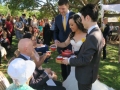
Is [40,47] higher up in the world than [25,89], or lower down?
lower down

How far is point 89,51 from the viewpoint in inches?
101

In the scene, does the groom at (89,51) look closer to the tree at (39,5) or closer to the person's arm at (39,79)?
the person's arm at (39,79)

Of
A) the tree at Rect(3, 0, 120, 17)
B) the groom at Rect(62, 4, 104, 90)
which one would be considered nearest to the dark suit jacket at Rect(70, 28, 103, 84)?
the groom at Rect(62, 4, 104, 90)

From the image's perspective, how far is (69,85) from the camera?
4.23 meters

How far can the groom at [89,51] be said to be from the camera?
2.57 m

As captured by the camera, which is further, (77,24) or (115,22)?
(115,22)

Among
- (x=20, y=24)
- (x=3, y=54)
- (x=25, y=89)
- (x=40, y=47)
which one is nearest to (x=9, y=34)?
(x=20, y=24)

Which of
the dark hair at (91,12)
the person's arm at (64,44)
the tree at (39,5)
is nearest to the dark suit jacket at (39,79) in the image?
the person's arm at (64,44)

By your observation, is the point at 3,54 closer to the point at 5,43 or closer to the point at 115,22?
the point at 5,43

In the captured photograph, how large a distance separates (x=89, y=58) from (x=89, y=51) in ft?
0.26

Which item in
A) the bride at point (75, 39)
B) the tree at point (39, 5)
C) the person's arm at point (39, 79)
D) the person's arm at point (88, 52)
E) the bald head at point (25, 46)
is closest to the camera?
the person's arm at point (88, 52)

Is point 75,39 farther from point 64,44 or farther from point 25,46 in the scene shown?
point 25,46

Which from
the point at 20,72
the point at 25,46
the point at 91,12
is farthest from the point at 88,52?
the point at 25,46

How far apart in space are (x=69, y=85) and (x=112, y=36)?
15.1 m
